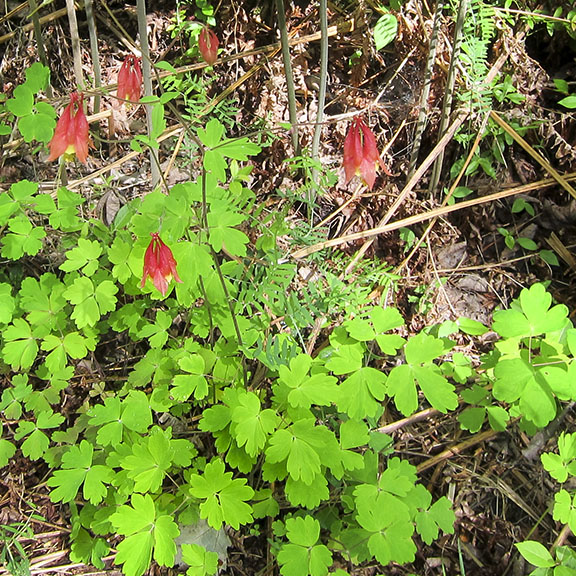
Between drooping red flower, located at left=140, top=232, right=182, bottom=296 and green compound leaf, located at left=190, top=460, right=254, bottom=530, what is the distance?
1.89 ft

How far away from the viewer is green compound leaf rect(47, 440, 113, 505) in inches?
66.1

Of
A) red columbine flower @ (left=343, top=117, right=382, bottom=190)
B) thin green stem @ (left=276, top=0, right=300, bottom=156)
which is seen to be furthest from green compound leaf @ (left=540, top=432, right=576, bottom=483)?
thin green stem @ (left=276, top=0, right=300, bottom=156)

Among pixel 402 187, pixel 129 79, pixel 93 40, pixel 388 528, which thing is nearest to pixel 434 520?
pixel 388 528

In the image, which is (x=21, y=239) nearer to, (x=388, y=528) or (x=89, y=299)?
(x=89, y=299)

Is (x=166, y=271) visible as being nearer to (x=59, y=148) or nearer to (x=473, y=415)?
(x=59, y=148)

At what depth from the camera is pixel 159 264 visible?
4.73ft

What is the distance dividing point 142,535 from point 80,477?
33 cm

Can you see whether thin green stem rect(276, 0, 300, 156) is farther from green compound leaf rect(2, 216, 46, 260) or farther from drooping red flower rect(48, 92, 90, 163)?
green compound leaf rect(2, 216, 46, 260)

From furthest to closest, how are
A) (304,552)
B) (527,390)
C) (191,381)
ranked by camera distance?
(191,381) < (304,552) < (527,390)

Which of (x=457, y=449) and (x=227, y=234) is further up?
(x=227, y=234)

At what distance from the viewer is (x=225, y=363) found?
1.80 metres

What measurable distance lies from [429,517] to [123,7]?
2585 millimetres

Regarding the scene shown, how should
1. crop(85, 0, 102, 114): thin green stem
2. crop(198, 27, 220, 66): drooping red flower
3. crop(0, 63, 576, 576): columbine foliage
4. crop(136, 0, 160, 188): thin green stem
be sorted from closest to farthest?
crop(0, 63, 576, 576): columbine foliage, crop(136, 0, 160, 188): thin green stem, crop(198, 27, 220, 66): drooping red flower, crop(85, 0, 102, 114): thin green stem

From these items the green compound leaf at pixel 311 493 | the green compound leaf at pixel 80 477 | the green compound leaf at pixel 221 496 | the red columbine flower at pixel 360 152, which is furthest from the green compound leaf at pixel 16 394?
the red columbine flower at pixel 360 152
